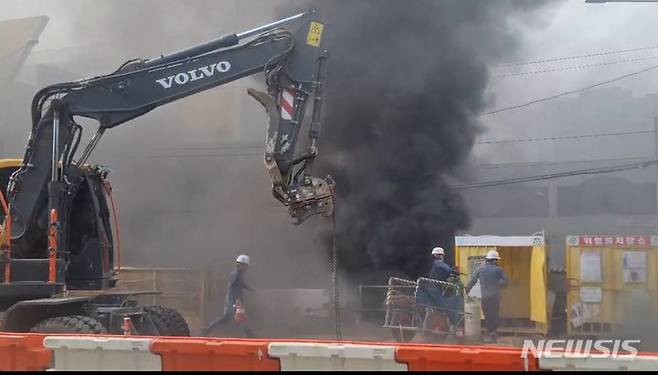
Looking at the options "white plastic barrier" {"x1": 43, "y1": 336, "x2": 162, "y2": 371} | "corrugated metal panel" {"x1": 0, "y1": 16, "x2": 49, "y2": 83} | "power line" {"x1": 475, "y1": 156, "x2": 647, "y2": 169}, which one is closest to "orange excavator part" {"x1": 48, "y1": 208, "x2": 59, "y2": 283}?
"white plastic barrier" {"x1": 43, "y1": 336, "x2": 162, "y2": 371}

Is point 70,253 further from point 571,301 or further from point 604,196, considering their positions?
point 604,196

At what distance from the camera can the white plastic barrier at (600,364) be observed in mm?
3062

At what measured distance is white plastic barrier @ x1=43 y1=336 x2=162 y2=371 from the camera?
370 centimetres

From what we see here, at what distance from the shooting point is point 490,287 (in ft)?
31.2

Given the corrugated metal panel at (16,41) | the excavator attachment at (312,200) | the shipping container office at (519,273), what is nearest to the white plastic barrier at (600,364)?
the excavator attachment at (312,200)

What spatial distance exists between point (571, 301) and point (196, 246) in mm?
8770

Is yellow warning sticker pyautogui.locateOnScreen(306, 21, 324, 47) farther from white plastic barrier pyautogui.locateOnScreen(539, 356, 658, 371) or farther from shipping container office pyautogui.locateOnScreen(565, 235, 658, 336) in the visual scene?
shipping container office pyautogui.locateOnScreen(565, 235, 658, 336)

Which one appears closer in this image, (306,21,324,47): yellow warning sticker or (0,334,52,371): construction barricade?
(0,334,52,371): construction barricade

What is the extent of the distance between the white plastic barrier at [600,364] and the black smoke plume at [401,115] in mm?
9793

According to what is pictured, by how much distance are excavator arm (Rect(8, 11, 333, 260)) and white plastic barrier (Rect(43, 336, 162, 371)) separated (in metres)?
2.94

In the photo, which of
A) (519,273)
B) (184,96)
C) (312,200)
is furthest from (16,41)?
(519,273)

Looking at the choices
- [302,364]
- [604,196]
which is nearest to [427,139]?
[302,364]

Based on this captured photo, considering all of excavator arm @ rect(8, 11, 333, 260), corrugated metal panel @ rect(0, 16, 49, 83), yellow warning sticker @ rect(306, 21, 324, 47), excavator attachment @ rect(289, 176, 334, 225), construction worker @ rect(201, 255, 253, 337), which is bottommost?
construction worker @ rect(201, 255, 253, 337)

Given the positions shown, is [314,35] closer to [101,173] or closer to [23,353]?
[101,173]
